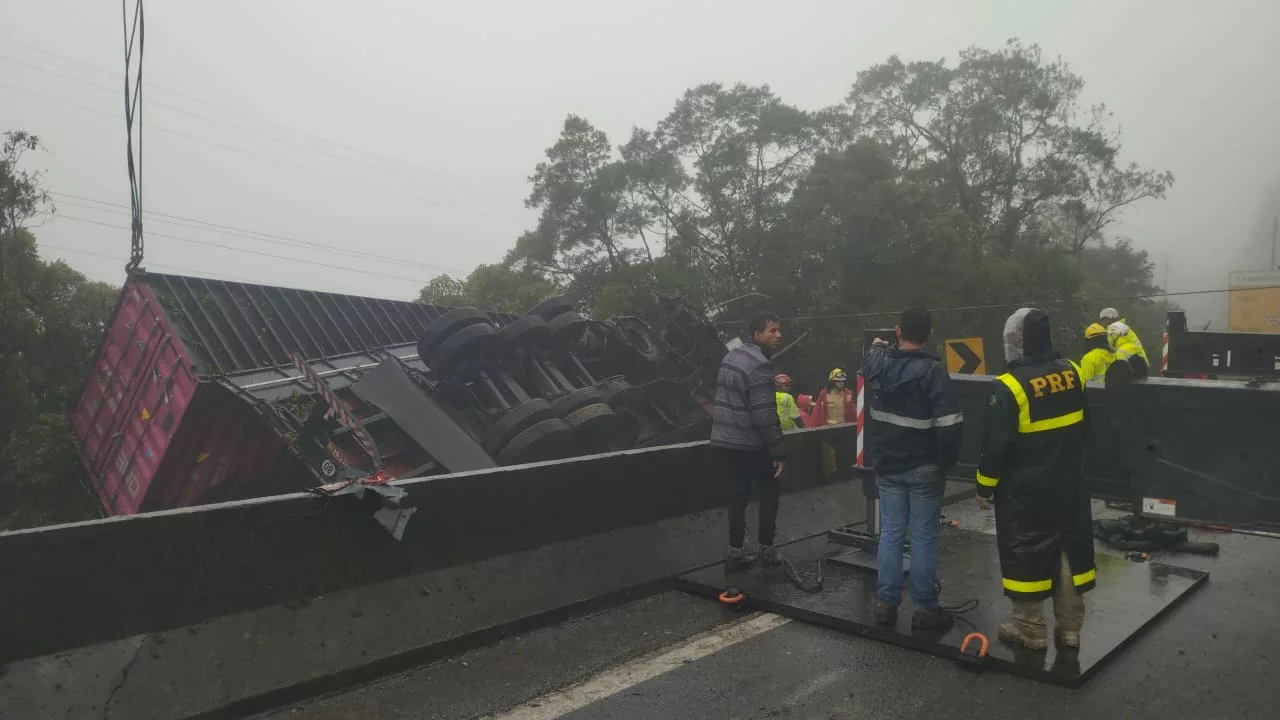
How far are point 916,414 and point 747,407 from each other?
128 cm

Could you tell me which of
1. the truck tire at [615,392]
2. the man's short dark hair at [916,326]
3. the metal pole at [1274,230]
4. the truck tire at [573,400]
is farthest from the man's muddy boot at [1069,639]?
the metal pole at [1274,230]

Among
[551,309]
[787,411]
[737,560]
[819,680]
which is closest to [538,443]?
[551,309]

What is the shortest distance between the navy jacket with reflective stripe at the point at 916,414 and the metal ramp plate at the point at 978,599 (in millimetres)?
862

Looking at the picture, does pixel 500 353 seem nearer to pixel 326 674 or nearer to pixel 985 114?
pixel 326 674

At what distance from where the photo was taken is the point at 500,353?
9875mm

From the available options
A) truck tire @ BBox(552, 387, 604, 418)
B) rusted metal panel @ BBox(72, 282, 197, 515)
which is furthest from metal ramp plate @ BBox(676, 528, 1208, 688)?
rusted metal panel @ BBox(72, 282, 197, 515)

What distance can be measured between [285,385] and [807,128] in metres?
29.7

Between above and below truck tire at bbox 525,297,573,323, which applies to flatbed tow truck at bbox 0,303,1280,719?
below

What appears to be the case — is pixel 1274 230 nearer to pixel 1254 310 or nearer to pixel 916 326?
pixel 1254 310

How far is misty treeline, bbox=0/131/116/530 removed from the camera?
14.6 m

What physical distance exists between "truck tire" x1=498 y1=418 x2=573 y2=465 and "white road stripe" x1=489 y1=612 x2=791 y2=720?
4.30 meters

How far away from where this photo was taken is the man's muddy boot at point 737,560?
5566 mm

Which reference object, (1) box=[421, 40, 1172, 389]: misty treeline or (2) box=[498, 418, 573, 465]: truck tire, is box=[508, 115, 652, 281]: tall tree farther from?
(2) box=[498, 418, 573, 465]: truck tire

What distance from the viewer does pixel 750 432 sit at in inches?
213
